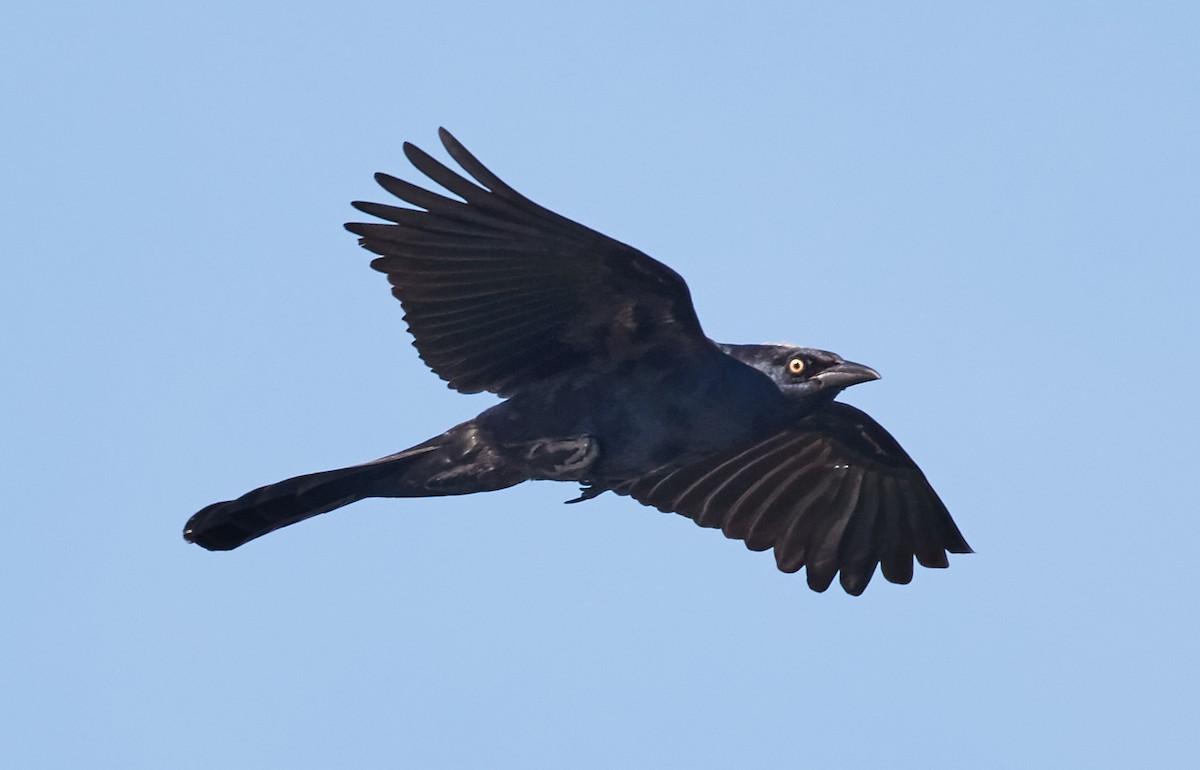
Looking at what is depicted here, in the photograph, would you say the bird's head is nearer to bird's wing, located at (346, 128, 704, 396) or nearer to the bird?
the bird

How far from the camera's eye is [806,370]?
11008 millimetres

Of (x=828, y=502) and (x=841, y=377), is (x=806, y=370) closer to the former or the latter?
(x=841, y=377)

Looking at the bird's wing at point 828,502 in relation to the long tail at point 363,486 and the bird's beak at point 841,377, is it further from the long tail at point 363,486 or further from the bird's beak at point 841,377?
the long tail at point 363,486

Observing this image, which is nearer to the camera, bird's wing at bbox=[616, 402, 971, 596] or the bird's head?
the bird's head

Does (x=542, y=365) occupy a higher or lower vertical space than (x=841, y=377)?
higher

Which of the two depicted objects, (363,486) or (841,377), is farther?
(363,486)

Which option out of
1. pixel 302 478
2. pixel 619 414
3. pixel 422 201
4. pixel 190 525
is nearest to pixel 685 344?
pixel 619 414

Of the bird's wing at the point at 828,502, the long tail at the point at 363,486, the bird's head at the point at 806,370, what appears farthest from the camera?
the bird's wing at the point at 828,502

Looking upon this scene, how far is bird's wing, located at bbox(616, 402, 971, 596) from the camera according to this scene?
1288 cm

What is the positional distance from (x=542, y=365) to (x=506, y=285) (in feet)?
1.93

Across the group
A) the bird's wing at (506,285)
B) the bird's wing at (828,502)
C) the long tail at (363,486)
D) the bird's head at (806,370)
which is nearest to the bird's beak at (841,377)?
the bird's head at (806,370)

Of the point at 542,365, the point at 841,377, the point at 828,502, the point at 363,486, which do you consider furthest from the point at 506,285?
the point at 828,502

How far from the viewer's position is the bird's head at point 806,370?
432 inches

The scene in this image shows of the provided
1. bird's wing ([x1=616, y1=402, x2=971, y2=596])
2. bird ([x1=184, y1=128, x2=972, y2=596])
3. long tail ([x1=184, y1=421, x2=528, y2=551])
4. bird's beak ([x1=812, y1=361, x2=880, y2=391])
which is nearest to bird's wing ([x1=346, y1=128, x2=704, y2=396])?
bird ([x1=184, y1=128, x2=972, y2=596])
